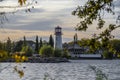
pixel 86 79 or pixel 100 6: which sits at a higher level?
pixel 100 6

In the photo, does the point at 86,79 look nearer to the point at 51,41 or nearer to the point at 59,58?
the point at 59,58

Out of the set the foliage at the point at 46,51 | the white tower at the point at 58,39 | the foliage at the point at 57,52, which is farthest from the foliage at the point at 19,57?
the foliage at the point at 46,51

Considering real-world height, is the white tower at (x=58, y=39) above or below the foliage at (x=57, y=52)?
above

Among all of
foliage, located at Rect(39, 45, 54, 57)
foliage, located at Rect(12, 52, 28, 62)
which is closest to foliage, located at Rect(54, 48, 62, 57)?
foliage, located at Rect(39, 45, 54, 57)

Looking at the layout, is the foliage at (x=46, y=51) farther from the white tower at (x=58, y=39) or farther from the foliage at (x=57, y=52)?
the white tower at (x=58, y=39)

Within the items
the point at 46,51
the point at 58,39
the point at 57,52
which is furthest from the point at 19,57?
the point at 46,51

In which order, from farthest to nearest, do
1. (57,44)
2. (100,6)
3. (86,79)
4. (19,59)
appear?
(57,44), (86,79), (100,6), (19,59)

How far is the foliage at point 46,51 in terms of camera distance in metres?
152

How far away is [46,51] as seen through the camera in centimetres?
15600

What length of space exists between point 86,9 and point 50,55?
509 ft

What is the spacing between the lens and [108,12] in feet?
25.2

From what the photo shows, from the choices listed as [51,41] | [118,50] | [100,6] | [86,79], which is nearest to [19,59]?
[100,6]

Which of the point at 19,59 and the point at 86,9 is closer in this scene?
the point at 19,59

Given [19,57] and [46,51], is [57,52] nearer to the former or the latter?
[46,51]
